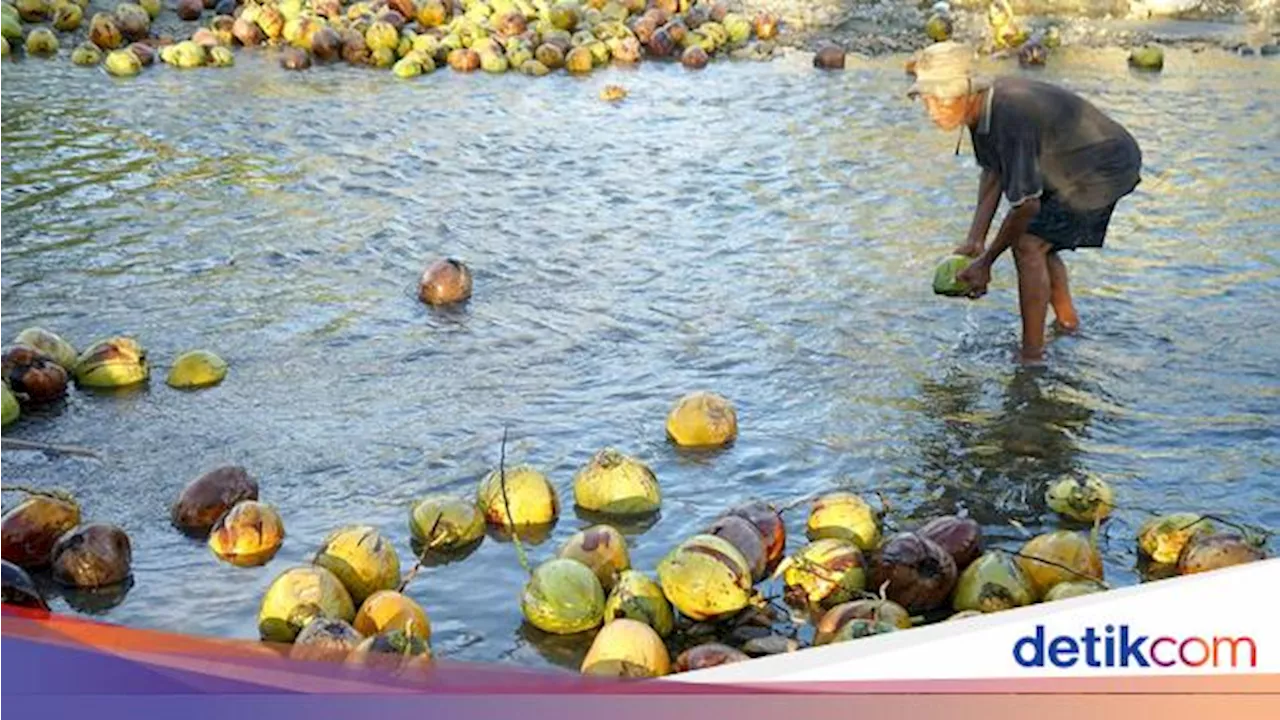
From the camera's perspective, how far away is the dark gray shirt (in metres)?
6.64

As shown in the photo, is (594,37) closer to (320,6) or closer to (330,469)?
(320,6)

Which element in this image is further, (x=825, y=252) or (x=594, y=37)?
(x=594, y=37)

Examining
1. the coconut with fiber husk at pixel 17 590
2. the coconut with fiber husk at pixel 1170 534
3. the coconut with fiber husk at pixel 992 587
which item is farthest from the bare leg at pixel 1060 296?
the coconut with fiber husk at pixel 17 590

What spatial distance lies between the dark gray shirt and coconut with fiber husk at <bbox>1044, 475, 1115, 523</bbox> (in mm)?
1455

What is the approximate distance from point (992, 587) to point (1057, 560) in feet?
0.91

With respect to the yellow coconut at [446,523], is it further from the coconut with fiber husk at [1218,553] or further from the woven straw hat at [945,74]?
the woven straw hat at [945,74]

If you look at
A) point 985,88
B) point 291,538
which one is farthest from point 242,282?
point 985,88

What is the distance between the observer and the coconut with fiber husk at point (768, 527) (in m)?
5.19

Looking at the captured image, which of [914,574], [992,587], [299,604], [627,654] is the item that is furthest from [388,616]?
[992,587]

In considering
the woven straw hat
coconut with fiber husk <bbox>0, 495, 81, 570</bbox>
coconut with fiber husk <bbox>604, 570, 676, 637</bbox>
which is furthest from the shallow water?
the woven straw hat

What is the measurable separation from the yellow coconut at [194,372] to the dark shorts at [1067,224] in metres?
3.43

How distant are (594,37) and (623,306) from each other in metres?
7.27

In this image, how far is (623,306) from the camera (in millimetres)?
7902

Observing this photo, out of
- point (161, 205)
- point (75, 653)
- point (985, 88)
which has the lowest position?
point (161, 205)
